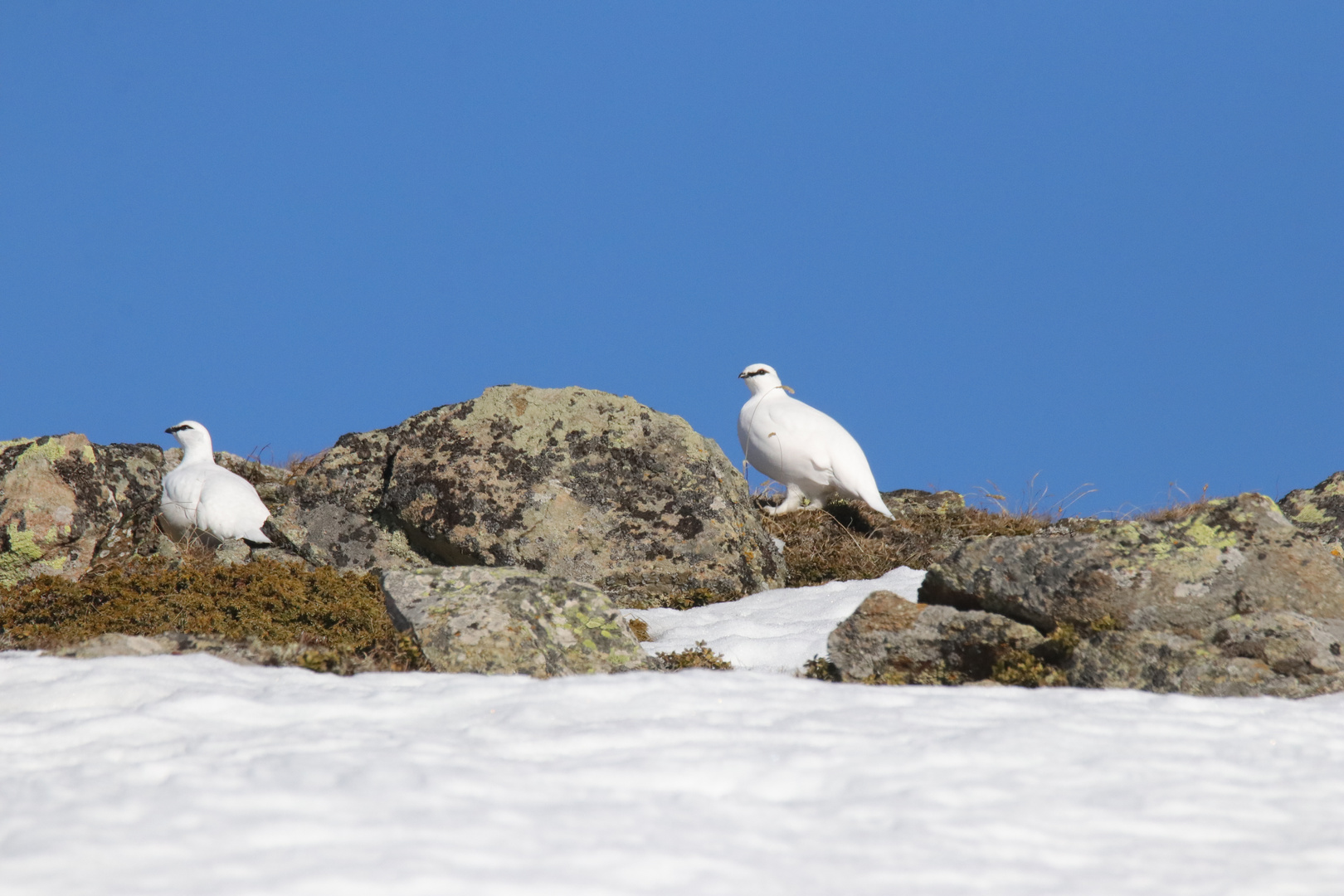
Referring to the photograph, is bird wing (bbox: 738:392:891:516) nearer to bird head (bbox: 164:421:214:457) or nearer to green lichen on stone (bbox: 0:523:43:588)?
bird head (bbox: 164:421:214:457)

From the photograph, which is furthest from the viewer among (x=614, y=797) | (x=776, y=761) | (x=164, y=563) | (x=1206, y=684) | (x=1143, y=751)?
(x=164, y=563)

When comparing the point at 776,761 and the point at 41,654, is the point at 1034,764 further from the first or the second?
the point at 41,654

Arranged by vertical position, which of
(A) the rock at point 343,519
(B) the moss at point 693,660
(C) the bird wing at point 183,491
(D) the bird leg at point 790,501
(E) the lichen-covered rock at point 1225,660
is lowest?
(E) the lichen-covered rock at point 1225,660

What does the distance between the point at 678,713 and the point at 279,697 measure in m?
1.75

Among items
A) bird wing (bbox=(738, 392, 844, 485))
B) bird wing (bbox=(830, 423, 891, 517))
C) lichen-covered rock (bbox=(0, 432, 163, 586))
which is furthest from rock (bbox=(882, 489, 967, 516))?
lichen-covered rock (bbox=(0, 432, 163, 586))

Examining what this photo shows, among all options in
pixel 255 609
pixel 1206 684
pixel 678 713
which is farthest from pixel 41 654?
pixel 1206 684

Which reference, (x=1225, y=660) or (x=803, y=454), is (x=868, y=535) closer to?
(x=803, y=454)

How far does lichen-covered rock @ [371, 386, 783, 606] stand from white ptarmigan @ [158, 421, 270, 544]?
1777 mm

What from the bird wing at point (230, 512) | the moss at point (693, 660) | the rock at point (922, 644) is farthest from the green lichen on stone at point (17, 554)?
the rock at point (922, 644)

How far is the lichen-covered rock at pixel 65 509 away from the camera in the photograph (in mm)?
11156

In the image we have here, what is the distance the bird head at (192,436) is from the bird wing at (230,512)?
114 cm

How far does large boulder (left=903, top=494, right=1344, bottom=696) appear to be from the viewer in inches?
218

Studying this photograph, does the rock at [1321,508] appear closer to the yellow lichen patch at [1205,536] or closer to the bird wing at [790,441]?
the bird wing at [790,441]

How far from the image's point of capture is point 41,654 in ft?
19.2
